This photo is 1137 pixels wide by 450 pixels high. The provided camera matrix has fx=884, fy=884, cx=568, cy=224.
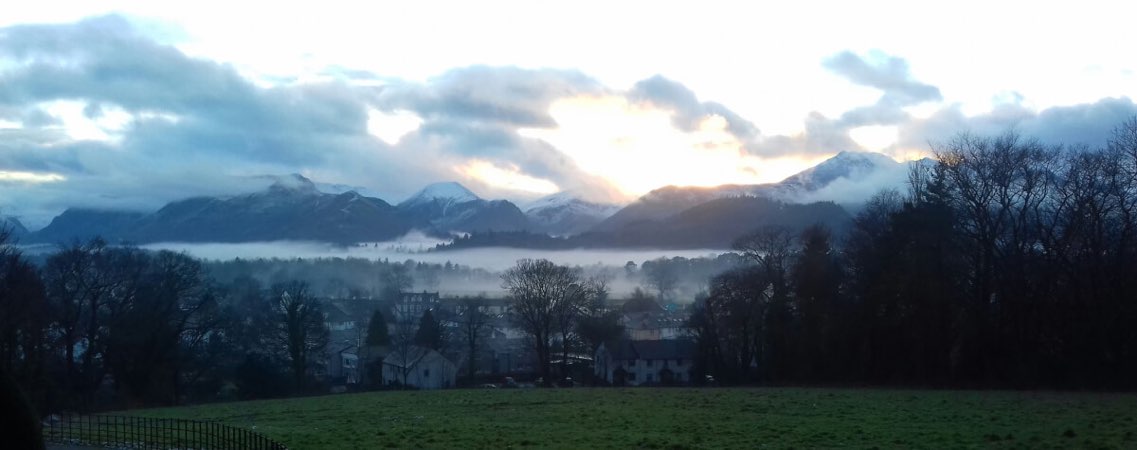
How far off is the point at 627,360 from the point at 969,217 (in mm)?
38131

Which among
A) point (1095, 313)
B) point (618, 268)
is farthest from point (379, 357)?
point (618, 268)

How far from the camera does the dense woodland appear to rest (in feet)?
136

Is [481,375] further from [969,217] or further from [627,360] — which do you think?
[969,217]

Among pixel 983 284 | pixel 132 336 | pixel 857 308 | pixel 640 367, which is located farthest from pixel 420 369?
pixel 983 284

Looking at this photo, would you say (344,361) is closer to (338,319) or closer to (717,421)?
(338,319)

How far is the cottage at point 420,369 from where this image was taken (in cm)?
6912

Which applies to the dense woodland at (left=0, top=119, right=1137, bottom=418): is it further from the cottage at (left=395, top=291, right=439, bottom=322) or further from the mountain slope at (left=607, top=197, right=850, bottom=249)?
the mountain slope at (left=607, top=197, right=850, bottom=249)

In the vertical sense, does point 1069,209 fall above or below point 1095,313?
above

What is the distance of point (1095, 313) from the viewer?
135 ft

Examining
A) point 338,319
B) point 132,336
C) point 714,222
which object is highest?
point 714,222

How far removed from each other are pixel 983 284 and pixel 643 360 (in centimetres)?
3776

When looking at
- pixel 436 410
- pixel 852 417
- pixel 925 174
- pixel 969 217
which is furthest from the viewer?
pixel 925 174

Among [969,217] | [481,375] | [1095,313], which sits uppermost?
[969,217]

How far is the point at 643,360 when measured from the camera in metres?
78.6
